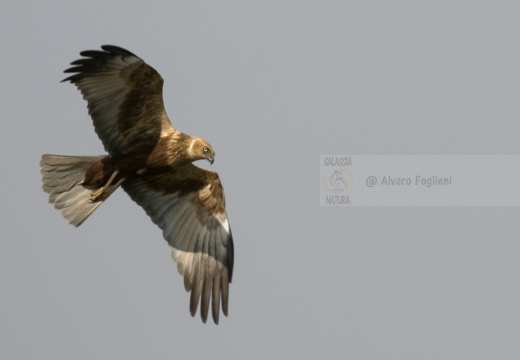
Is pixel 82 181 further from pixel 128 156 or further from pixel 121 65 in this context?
pixel 121 65

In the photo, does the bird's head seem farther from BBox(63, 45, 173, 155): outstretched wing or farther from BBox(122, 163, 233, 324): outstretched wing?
BBox(122, 163, 233, 324): outstretched wing

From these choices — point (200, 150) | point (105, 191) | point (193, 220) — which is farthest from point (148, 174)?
point (193, 220)

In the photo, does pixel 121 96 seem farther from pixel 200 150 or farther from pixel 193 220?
pixel 193 220

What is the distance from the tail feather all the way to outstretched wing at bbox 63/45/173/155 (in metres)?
0.65

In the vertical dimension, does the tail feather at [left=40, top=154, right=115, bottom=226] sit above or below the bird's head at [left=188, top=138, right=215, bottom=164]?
below

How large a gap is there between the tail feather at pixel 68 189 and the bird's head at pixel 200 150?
1446mm

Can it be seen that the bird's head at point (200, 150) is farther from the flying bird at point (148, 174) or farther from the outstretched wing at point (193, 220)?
the outstretched wing at point (193, 220)

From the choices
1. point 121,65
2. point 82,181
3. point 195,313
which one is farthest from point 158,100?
point 195,313

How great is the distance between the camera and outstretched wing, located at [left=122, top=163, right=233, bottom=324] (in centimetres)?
1536

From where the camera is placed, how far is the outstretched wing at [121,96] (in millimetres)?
14016

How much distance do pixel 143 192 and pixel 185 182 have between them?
1.99 feet

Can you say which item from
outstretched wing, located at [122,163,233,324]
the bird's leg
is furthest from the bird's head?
the bird's leg

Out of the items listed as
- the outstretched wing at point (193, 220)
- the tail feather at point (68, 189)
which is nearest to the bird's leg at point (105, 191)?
the tail feather at point (68, 189)

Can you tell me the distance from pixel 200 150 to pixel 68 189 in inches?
75.2
